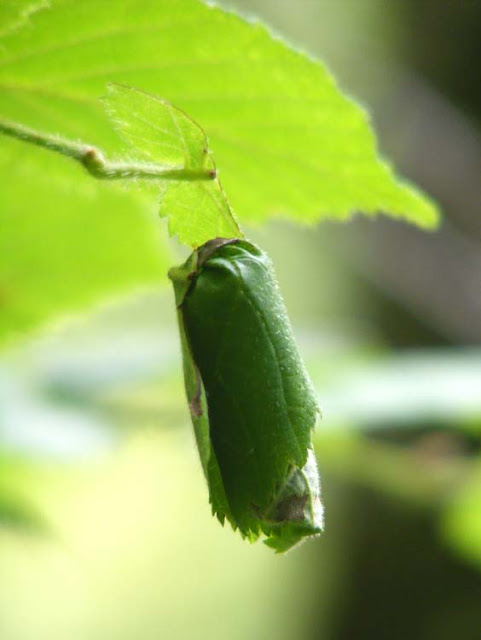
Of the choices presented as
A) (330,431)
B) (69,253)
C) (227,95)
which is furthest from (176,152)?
(330,431)

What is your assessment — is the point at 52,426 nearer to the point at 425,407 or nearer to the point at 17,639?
the point at 425,407

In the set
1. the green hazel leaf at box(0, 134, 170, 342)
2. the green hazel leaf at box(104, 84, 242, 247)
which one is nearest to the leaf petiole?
the green hazel leaf at box(104, 84, 242, 247)

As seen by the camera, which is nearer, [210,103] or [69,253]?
[210,103]

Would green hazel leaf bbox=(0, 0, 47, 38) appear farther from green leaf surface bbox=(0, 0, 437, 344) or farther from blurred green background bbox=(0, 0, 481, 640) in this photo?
blurred green background bbox=(0, 0, 481, 640)

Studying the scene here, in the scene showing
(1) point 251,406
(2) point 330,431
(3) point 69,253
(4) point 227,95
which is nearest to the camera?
(1) point 251,406

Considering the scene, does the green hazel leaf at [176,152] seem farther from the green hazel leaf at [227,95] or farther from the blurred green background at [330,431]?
the blurred green background at [330,431]

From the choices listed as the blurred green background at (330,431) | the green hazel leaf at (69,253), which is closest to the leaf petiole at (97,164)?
the green hazel leaf at (69,253)

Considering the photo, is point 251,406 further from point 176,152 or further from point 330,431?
point 330,431
